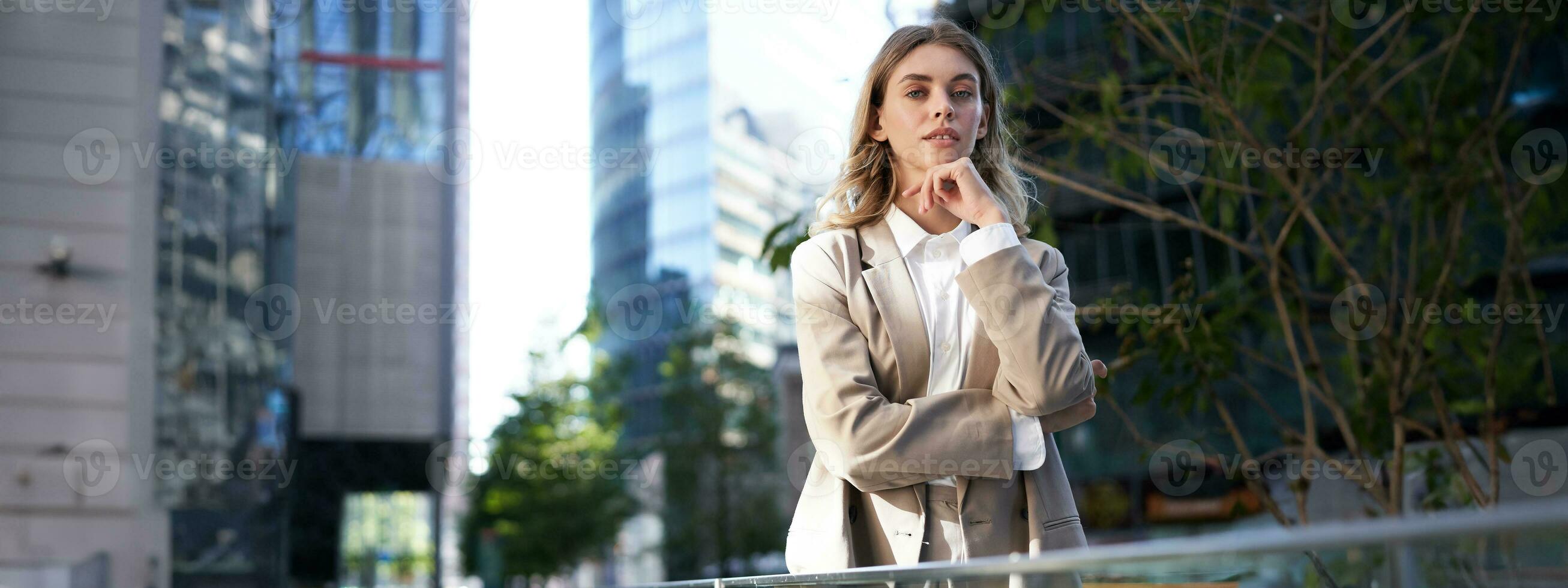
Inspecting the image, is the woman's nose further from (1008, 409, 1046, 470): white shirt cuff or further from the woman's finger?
(1008, 409, 1046, 470): white shirt cuff

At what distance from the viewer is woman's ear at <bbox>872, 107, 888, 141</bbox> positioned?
7.69ft

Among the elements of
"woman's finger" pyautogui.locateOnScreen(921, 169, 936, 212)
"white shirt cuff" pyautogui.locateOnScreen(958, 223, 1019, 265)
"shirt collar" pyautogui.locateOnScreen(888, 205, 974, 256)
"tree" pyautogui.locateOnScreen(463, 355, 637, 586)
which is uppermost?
"woman's finger" pyautogui.locateOnScreen(921, 169, 936, 212)

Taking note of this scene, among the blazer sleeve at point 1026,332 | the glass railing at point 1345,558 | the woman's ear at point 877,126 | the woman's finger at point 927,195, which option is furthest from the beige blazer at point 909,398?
the glass railing at point 1345,558

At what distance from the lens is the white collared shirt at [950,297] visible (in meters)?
1.96

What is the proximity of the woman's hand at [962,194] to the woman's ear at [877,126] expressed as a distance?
21 centimetres

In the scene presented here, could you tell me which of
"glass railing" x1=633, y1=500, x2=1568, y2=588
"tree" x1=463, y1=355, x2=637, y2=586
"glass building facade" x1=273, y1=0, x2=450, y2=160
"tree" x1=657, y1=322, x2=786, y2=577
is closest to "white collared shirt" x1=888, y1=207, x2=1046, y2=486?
"glass railing" x1=633, y1=500, x2=1568, y2=588

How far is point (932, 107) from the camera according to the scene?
222cm

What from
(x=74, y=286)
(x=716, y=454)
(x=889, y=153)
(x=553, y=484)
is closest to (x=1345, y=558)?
(x=889, y=153)

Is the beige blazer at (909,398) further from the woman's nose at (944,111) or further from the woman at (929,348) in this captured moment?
the woman's nose at (944,111)

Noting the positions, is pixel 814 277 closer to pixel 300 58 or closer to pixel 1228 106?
pixel 1228 106

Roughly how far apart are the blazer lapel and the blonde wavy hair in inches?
6.9

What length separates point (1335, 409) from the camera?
471 cm

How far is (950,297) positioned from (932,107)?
367 mm

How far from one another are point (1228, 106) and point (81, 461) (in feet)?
37.7
